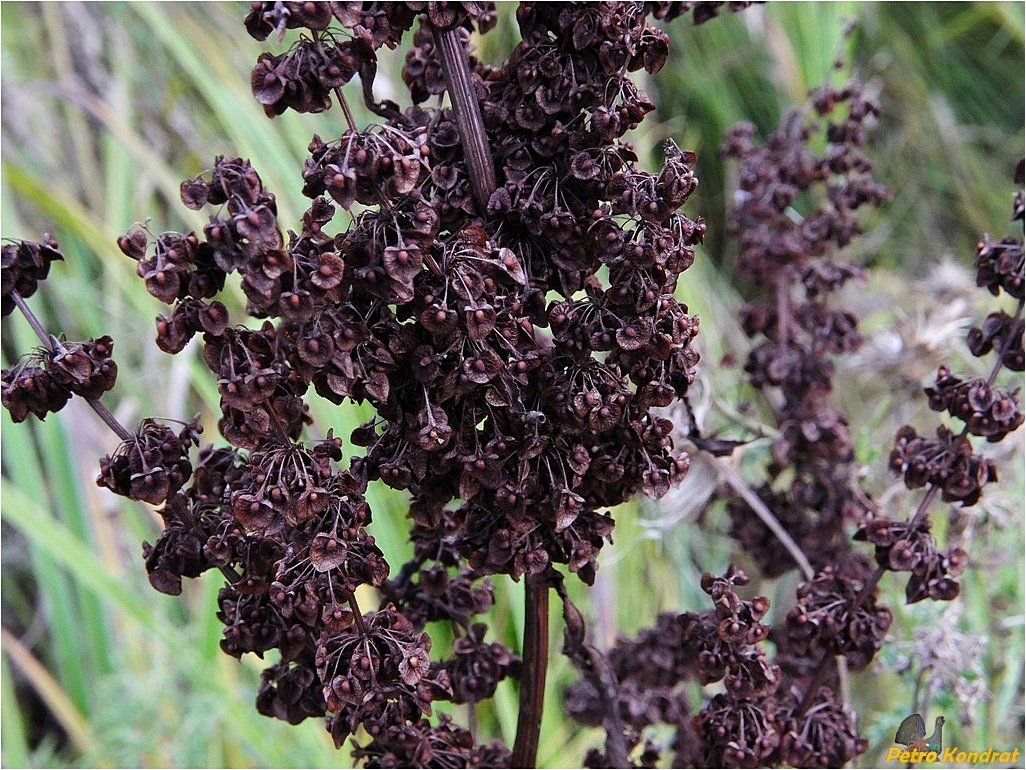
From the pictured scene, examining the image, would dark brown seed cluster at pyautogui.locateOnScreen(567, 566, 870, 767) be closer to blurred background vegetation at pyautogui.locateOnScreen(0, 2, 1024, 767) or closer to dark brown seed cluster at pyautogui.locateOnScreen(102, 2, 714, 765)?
dark brown seed cluster at pyautogui.locateOnScreen(102, 2, 714, 765)

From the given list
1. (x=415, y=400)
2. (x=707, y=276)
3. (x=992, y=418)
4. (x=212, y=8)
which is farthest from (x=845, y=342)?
(x=212, y=8)

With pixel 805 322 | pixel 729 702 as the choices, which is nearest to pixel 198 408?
pixel 805 322

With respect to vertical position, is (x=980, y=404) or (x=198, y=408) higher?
(x=198, y=408)

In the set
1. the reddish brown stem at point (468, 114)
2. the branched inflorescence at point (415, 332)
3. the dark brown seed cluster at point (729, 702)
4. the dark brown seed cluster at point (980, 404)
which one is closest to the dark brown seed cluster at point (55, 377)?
the branched inflorescence at point (415, 332)

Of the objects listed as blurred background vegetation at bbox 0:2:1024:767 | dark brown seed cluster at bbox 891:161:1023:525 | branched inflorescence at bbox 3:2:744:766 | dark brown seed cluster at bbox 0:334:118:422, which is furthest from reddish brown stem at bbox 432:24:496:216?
blurred background vegetation at bbox 0:2:1024:767

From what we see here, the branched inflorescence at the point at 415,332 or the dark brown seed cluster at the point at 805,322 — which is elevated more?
the dark brown seed cluster at the point at 805,322

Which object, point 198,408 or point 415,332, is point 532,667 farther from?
point 198,408

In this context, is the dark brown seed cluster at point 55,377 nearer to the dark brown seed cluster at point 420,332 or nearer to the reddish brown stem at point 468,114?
the dark brown seed cluster at point 420,332
